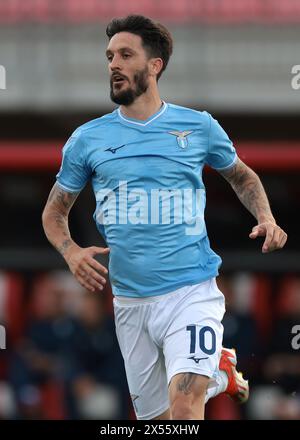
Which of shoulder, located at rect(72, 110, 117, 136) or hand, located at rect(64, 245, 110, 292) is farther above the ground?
shoulder, located at rect(72, 110, 117, 136)

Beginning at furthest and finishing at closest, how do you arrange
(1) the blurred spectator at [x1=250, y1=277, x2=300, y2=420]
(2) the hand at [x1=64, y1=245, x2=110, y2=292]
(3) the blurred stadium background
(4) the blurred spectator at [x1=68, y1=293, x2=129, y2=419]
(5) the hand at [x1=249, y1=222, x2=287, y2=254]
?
(3) the blurred stadium background
(4) the blurred spectator at [x1=68, y1=293, x2=129, y2=419]
(1) the blurred spectator at [x1=250, y1=277, x2=300, y2=420]
(5) the hand at [x1=249, y1=222, x2=287, y2=254]
(2) the hand at [x1=64, y1=245, x2=110, y2=292]

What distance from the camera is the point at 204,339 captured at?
586cm

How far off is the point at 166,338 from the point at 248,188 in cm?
88

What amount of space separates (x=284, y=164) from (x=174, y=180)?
6573 mm

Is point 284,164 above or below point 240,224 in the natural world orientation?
above

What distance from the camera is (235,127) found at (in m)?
13.5

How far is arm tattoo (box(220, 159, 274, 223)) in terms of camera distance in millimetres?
6156

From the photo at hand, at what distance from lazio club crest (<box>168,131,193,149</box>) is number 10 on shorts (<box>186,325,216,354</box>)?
2.84 ft

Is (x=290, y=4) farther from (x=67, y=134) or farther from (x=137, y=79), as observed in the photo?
(x=137, y=79)

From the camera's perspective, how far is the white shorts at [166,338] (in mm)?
5840

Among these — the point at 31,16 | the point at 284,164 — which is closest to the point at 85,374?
the point at 284,164

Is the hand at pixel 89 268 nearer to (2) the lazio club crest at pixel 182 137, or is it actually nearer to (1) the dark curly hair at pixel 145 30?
(2) the lazio club crest at pixel 182 137

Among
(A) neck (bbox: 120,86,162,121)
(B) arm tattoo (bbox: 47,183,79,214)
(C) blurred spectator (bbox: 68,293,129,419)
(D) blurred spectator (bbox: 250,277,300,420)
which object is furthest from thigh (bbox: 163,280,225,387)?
(C) blurred spectator (bbox: 68,293,129,419)

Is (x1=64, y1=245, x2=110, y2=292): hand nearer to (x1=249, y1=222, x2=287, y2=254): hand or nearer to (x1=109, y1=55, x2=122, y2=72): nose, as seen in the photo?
(x1=249, y1=222, x2=287, y2=254): hand
